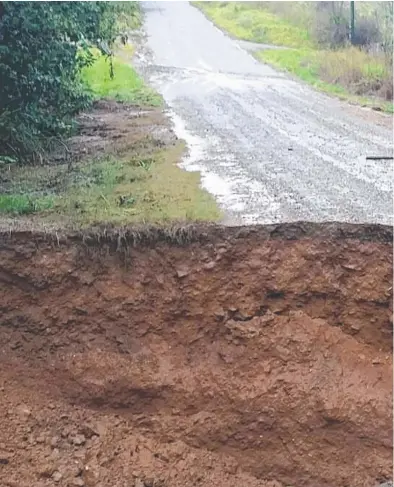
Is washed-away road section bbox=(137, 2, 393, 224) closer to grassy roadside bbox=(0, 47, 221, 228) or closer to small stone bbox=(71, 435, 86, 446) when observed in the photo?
grassy roadside bbox=(0, 47, 221, 228)

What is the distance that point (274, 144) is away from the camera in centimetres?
973

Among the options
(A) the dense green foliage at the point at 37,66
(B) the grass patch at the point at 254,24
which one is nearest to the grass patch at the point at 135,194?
(A) the dense green foliage at the point at 37,66

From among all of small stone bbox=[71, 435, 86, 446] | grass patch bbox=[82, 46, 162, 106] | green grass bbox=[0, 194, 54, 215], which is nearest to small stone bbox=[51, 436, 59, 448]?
small stone bbox=[71, 435, 86, 446]

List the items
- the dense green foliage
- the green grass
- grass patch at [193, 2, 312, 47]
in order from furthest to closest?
grass patch at [193, 2, 312, 47]
the dense green foliage
the green grass

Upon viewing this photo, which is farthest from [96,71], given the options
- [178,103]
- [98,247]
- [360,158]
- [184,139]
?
[98,247]

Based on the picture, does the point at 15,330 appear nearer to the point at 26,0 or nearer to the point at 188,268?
the point at 188,268

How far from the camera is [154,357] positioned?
5754mm

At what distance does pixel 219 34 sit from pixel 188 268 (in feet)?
76.8

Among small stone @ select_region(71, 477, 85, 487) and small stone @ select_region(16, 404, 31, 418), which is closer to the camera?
small stone @ select_region(71, 477, 85, 487)

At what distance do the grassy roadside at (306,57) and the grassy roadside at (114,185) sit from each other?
5.73 meters

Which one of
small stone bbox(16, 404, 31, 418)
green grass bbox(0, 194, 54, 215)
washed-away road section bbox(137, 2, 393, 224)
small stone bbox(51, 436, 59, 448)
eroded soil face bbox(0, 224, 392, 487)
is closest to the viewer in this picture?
small stone bbox(51, 436, 59, 448)

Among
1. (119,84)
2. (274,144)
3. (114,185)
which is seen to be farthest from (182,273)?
(119,84)

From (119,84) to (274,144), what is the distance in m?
8.14

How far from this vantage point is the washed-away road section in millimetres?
6598
